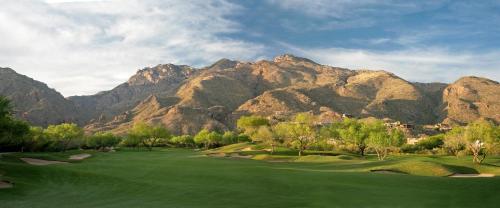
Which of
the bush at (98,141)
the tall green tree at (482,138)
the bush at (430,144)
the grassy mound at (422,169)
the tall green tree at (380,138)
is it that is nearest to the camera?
the grassy mound at (422,169)

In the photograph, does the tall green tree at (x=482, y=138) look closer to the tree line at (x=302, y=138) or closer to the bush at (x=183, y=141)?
the tree line at (x=302, y=138)

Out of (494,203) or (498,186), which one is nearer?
(494,203)

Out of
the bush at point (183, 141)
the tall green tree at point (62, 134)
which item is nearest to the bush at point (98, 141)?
the tall green tree at point (62, 134)

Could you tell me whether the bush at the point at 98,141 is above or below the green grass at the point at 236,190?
above

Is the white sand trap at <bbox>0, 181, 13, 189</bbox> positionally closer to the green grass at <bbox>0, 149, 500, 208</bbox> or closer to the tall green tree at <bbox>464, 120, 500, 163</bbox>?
the green grass at <bbox>0, 149, 500, 208</bbox>

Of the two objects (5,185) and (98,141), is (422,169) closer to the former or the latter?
(5,185)

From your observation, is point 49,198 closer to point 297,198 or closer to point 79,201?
point 79,201

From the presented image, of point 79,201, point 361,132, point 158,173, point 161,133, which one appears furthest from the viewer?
point 161,133

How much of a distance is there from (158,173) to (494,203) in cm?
2917

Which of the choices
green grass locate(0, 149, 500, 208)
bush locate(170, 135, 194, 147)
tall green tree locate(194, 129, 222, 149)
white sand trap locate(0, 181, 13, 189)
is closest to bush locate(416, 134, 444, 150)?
tall green tree locate(194, 129, 222, 149)

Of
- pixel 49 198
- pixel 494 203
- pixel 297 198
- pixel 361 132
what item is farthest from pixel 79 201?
pixel 361 132

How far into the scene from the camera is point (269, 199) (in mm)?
29094

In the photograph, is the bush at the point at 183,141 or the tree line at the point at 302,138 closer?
the tree line at the point at 302,138

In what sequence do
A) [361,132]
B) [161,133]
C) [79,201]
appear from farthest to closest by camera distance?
[161,133] < [361,132] < [79,201]
